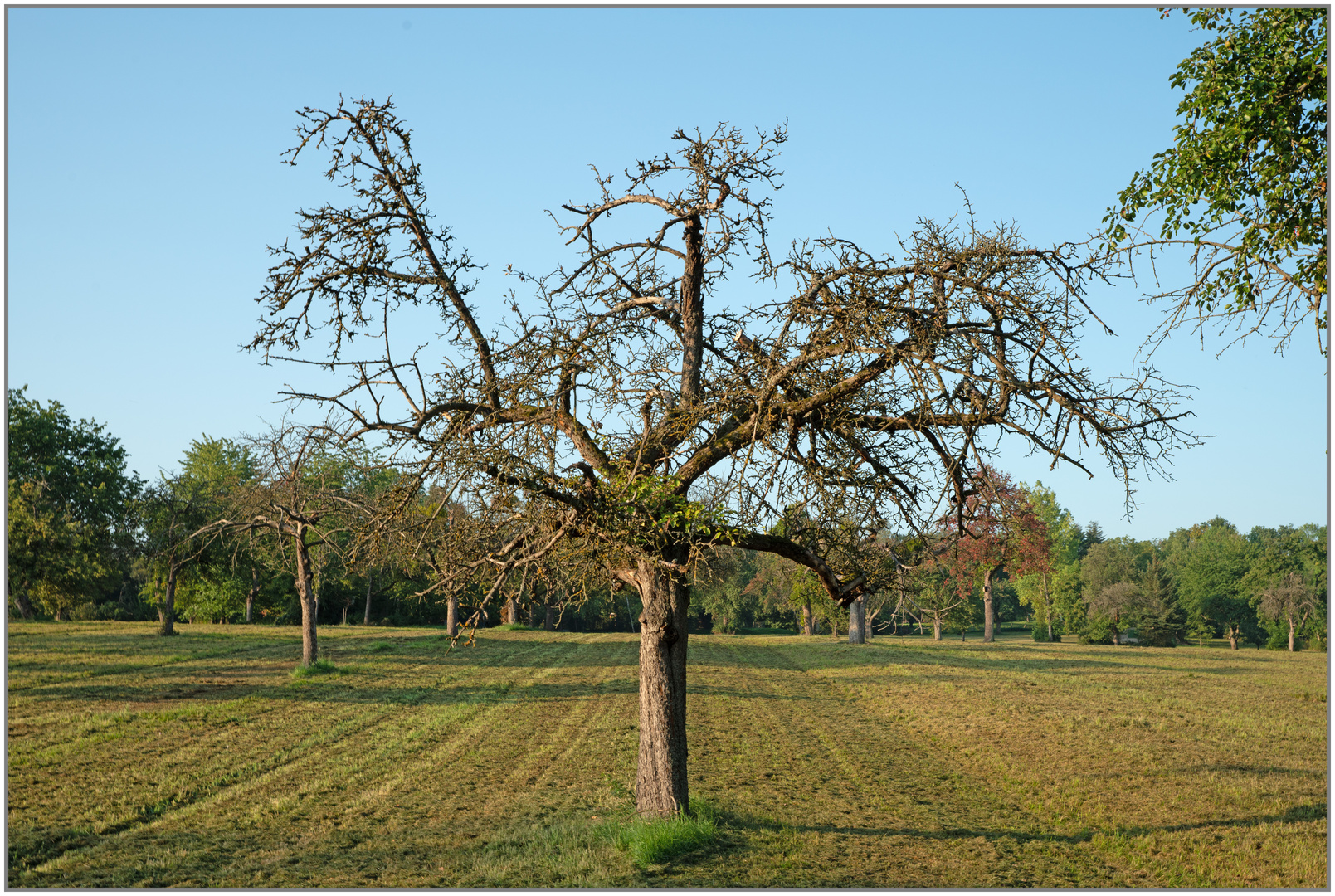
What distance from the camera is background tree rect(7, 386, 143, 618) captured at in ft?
83.7

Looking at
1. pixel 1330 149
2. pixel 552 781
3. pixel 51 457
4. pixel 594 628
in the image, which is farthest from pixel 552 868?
pixel 594 628

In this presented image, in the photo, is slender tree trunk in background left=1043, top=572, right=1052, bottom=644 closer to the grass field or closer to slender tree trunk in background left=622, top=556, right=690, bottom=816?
the grass field

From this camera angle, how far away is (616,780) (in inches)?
468

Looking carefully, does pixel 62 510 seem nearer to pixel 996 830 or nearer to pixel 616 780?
pixel 616 780

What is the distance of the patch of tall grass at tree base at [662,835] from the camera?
811cm

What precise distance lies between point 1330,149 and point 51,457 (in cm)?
5329

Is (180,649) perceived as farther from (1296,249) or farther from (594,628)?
(594,628)

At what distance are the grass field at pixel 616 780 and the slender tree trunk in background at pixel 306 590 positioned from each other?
2.92 feet

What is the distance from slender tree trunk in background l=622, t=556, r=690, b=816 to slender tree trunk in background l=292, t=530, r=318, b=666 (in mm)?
13872

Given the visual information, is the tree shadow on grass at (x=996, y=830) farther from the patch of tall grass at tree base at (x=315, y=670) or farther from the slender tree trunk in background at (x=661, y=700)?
the patch of tall grass at tree base at (x=315, y=670)

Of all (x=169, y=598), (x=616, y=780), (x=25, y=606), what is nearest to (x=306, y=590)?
(x=616, y=780)

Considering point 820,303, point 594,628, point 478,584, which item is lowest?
point 594,628

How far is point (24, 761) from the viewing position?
40.2 ft

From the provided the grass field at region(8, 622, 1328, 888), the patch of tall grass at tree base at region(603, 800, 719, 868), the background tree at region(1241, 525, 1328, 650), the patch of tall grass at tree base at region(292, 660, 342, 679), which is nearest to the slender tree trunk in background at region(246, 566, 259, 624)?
the grass field at region(8, 622, 1328, 888)
